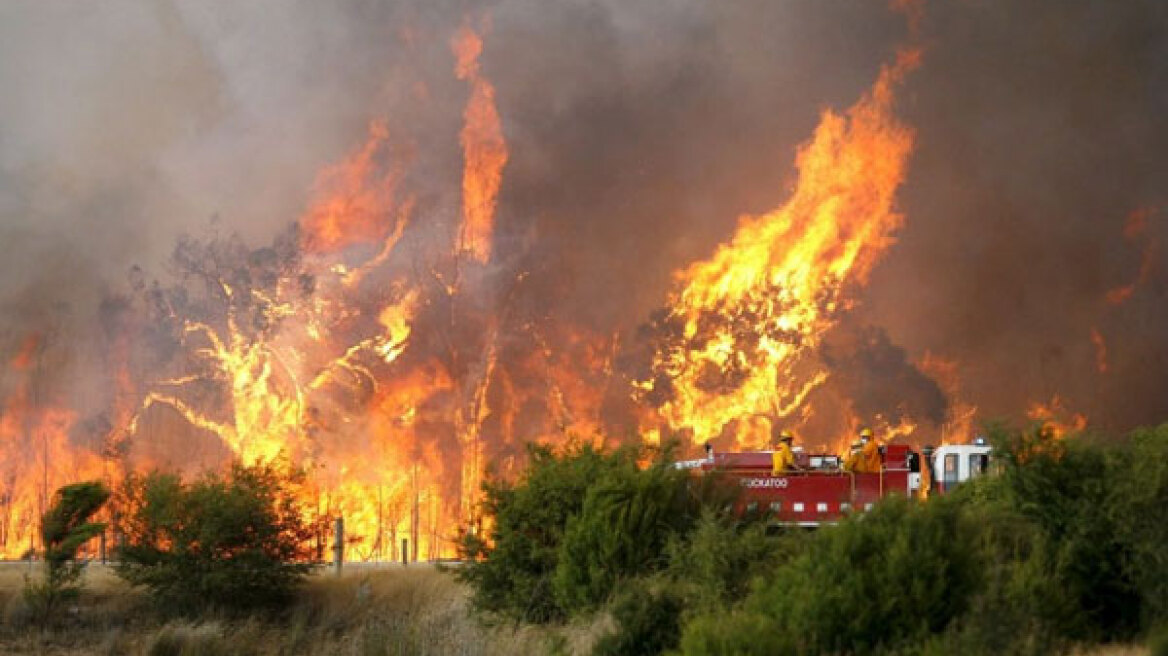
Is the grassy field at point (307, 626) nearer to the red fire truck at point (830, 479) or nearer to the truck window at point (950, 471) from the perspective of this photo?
the red fire truck at point (830, 479)

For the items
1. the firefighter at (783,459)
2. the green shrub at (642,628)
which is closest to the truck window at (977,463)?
the firefighter at (783,459)

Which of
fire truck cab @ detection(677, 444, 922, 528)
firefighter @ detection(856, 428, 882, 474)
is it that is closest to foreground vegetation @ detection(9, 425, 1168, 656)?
fire truck cab @ detection(677, 444, 922, 528)

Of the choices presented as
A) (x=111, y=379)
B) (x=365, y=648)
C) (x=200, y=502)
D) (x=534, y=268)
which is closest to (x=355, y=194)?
(x=534, y=268)

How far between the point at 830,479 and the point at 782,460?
3.91 feet

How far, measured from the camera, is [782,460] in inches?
1310

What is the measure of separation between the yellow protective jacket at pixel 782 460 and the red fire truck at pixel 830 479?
150 mm

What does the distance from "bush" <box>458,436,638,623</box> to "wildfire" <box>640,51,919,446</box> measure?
2862 centimetres

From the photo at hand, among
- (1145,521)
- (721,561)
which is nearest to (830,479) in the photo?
(721,561)

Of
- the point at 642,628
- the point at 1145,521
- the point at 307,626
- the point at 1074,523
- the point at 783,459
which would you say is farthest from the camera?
the point at 307,626

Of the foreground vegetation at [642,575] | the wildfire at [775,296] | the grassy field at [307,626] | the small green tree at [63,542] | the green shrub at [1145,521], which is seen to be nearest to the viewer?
the foreground vegetation at [642,575]

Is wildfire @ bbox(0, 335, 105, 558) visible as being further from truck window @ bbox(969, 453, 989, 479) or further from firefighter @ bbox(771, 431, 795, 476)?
truck window @ bbox(969, 453, 989, 479)

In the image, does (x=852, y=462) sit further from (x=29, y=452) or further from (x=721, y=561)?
(x=29, y=452)

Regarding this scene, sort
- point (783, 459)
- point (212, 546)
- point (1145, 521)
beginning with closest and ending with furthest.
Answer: point (1145, 521) → point (783, 459) → point (212, 546)

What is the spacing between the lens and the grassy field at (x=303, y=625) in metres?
29.5
